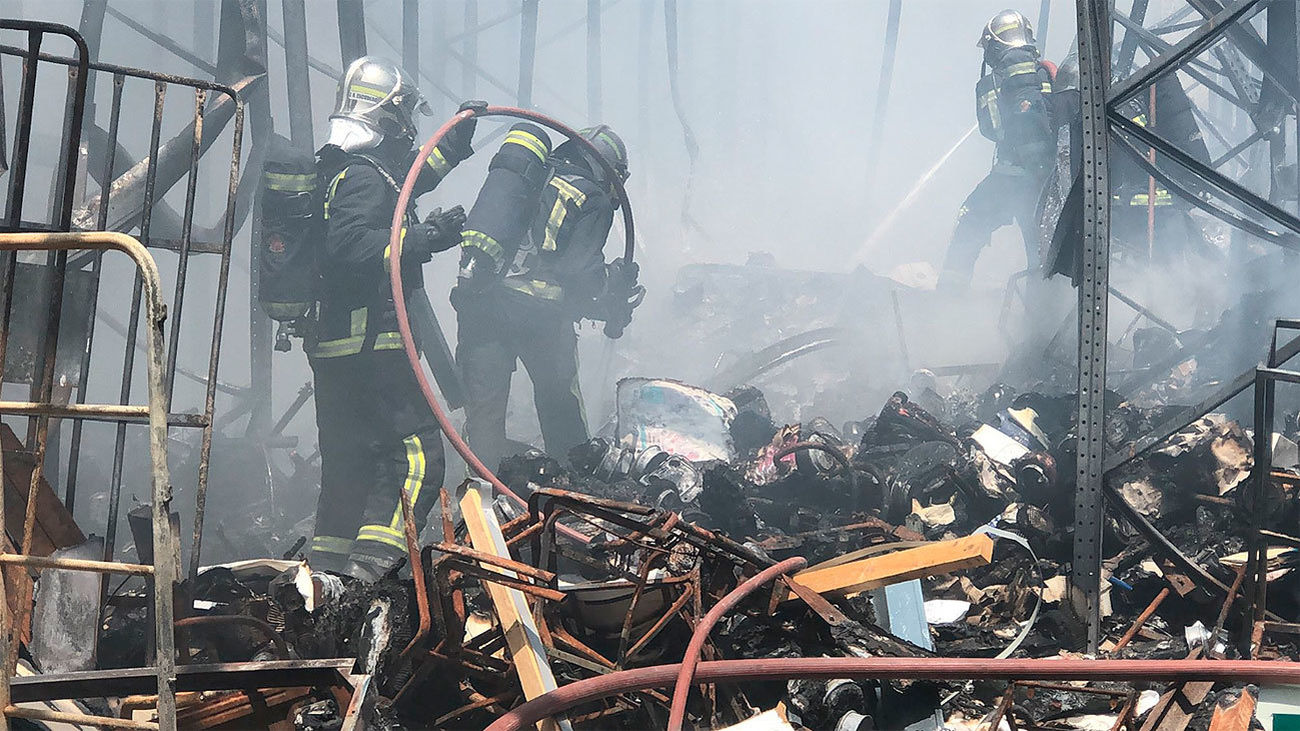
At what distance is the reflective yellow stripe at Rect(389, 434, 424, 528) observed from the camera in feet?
18.1

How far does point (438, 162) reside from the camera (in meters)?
5.99

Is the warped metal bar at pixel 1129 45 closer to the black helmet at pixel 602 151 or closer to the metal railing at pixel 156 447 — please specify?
the black helmet at pixel 602 151

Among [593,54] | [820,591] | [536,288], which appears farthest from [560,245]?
[593,54]

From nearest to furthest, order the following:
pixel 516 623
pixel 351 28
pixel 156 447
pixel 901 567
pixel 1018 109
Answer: pixel 156 447 < pixel 516 623 < pixel 901 567 < pixel 351 28 < pixel 1018 109

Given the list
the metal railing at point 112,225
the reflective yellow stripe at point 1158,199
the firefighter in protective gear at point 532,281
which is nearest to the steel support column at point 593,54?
the firefighter in protective gear at point 532,281

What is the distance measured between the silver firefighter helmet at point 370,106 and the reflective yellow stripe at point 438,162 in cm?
48

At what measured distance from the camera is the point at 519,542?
338 centimetres

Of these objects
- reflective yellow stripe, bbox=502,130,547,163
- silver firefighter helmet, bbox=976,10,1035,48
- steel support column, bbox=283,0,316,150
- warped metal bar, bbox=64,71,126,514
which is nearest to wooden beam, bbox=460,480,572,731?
warped metal bar, bbox=64,71,126,514

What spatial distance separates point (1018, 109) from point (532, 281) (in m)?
5.83

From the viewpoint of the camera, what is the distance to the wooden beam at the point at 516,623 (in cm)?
269

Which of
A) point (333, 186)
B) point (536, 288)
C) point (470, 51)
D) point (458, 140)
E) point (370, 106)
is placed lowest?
point (536, 288)

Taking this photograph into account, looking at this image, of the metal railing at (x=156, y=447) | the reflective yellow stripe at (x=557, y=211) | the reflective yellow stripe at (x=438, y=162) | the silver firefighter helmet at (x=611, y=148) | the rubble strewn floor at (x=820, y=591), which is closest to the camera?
the metal railing at (x=156, y=447)

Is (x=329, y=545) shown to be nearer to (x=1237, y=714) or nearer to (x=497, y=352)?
(x=497, y=352)

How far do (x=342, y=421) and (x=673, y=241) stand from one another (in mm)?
9297
